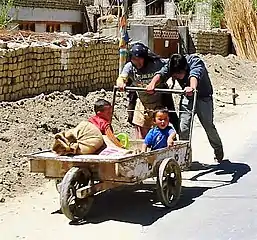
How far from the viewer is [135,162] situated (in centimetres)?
705

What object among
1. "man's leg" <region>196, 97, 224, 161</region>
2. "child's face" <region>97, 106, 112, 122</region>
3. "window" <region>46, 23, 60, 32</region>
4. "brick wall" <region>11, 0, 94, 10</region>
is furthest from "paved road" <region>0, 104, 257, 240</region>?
"window" <region>46, 23, 60, 32</region>

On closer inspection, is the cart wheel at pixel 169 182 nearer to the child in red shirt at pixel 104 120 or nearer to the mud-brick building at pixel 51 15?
the child in red shirt at pixel 104 120

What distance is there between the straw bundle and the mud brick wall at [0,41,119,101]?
42.6ft

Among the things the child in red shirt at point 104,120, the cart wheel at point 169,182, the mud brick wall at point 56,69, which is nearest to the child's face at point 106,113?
the child in red shirt at point 104,120

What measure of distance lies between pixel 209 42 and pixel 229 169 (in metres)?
19.5

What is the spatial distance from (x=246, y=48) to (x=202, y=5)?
776 centimetres

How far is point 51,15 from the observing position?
35500 mm

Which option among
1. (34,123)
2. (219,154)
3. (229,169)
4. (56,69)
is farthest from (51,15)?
(229,169)

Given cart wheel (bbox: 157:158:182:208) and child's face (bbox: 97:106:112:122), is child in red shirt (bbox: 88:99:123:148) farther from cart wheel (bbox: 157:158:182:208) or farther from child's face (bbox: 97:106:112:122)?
cart wheel (bbox: 157:158:182:208)

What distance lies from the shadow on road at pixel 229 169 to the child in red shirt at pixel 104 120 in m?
1.81

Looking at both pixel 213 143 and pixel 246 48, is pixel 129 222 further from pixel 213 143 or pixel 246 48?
pixel 246 48

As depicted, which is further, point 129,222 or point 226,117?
point 226,117

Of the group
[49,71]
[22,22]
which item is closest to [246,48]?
[22,22]

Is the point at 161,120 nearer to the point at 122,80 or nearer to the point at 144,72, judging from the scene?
the point at 122,80
